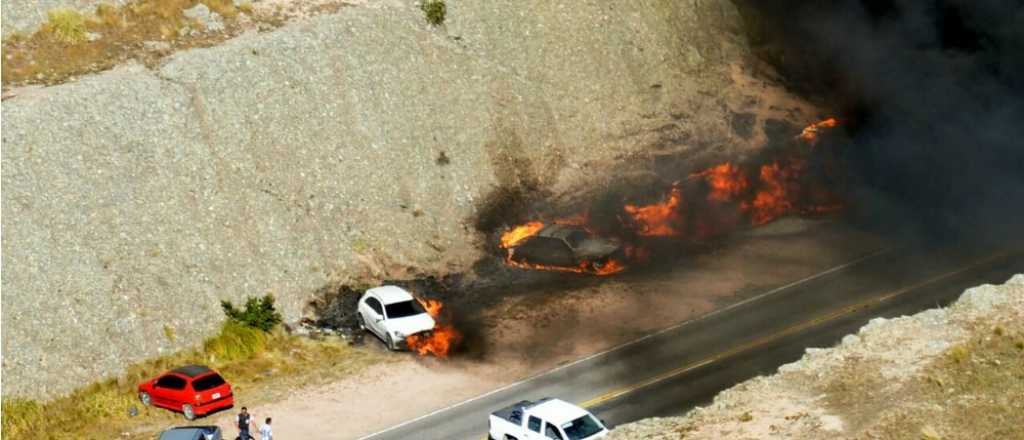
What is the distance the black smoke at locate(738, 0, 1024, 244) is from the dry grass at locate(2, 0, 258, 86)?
27.5 metres

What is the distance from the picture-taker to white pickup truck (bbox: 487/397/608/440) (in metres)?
40.6

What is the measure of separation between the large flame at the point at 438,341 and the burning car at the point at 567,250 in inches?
226

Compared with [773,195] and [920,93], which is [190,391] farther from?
[920,93]

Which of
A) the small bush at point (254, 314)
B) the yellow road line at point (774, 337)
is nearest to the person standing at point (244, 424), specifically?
the small bush at point (254, 314)

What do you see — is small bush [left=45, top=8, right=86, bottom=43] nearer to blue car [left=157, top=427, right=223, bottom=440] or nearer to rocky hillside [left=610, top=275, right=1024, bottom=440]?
blue car [left=157, top=427, right=223, bottom=440]

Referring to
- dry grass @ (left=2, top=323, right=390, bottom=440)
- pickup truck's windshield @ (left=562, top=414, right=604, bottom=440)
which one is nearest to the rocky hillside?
pickup truck's windshield @ (left=562, top=414, right=604, bottom=440)

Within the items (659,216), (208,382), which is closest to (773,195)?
(659,216)

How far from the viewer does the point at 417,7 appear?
63312 millimetres

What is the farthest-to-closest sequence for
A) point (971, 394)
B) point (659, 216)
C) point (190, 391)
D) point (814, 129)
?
point (814, 129), point (659, 216), point (190, 391), point (971, 394)

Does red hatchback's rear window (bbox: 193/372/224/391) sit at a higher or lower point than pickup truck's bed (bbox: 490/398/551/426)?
lower

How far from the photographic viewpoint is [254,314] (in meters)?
51.5

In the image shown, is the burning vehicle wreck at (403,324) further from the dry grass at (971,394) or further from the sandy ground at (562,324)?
the dry grass at (971,394)

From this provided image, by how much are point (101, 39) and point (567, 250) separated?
70.1 feet

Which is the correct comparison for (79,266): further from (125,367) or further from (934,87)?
(934,87)
